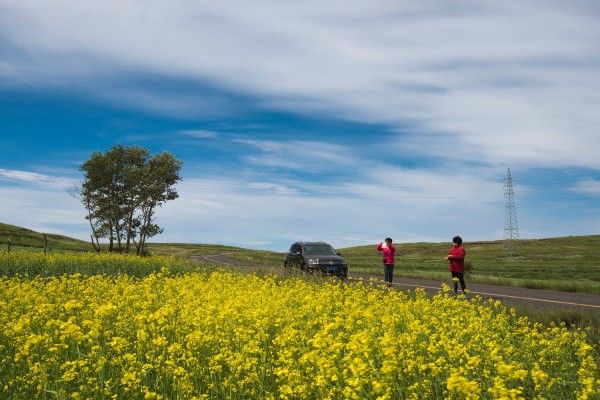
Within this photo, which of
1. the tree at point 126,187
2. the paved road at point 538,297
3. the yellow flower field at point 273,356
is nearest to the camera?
the yellow flower field at point 273,356

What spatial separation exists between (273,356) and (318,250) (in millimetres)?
22168

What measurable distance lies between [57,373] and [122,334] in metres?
1.79

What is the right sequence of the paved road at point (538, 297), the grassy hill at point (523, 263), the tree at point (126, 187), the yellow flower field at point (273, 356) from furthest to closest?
the tree at point (126, 187), the grassy hill at point (523, 263), the paved road at point (538, 297), the yellow flower field at point (273, 356)

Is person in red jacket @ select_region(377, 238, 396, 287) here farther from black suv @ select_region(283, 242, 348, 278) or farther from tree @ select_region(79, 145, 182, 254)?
tree @ select_region(79, 145, 182, 254)

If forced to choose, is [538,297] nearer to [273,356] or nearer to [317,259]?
[317,259]

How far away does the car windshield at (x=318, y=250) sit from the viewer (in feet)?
101

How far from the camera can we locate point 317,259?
2984 cm

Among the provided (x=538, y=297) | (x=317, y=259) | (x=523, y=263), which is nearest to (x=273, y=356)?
(x=538, y=297)

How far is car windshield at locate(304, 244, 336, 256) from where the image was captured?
1211 inches

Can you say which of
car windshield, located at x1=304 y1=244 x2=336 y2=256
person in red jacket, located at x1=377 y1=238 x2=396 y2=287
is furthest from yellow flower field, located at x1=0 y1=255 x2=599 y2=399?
car windshield, located at x1=304 y1=244 x2=336 y2=256

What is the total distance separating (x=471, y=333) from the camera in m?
10.2

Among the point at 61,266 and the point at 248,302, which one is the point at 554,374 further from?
the point at 61,266

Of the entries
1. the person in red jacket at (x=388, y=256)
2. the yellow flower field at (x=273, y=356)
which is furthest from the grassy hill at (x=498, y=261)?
the yellow flower field at (x=273, y=356)

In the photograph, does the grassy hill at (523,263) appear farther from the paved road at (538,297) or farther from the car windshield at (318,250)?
the car windshield at (318,250)
